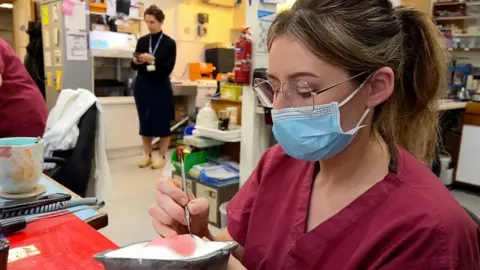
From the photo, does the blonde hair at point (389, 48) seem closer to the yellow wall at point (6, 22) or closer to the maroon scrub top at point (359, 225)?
the maroon scrub top at point (359, 225)

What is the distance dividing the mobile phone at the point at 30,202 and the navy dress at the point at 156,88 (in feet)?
9.45

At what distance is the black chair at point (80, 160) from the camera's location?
1582 mm

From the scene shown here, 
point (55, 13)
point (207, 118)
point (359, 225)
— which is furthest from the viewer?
point (55, 13)

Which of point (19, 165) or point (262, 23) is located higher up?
point (262, 23)

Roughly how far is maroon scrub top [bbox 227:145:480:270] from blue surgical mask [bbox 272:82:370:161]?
8 centimetres

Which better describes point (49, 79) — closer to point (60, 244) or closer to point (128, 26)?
point (128, 26)

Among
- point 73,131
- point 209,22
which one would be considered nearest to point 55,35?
point 209,22

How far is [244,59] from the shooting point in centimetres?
246

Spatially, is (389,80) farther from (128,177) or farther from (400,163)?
(128,177)

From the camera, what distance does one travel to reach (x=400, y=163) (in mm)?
785

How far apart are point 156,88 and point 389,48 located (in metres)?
3.27

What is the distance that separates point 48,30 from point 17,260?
3.89 metres

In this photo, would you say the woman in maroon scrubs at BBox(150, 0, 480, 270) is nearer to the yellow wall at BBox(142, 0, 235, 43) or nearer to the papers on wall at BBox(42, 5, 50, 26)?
the papers on wall at BBox(42, 5, 50, 26)

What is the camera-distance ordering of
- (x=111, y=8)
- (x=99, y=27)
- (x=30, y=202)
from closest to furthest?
(x=30, y=202) < (x=99, y=27) < (x=111, y=8)
